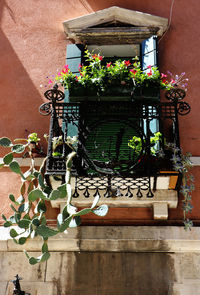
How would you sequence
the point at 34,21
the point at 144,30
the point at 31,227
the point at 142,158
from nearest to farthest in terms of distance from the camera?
the point at 31,227 < the point at 142,158 < the point at 144,30 < the point at 34,21

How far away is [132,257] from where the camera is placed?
4.59 metres

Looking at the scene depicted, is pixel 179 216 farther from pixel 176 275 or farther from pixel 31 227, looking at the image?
pixel 31 227

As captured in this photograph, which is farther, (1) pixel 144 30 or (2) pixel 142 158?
(1) pixel 144 30

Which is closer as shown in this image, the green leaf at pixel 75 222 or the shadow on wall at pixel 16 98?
the green leaf at pixel 75 222

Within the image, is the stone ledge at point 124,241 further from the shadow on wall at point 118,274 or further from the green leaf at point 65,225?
the green leaf at point 65,225

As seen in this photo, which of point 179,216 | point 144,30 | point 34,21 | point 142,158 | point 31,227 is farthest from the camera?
point 34,21

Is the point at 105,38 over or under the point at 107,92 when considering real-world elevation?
over

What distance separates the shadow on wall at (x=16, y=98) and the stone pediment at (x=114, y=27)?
1011 mm

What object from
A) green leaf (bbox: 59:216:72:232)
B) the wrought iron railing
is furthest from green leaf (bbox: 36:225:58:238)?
the wrought iron railing

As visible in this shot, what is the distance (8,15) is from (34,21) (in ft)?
1.57

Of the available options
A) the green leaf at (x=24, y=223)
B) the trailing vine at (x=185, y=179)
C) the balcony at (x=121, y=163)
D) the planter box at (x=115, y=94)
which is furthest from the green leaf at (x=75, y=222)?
the planter box at (x=115, y=94)

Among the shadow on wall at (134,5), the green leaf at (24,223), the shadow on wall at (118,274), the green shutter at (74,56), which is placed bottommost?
the shadow on wall at (118,274)

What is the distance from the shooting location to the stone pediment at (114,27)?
19.9 ft

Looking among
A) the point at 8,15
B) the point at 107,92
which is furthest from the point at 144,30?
the point at 8,15
